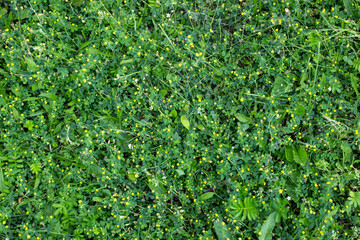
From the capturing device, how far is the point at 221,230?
3.08m

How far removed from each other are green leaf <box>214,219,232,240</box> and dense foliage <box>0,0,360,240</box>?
0.06 ft

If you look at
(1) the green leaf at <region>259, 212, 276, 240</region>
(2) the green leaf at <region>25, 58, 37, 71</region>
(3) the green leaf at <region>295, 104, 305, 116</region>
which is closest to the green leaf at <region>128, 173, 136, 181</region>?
(1) the green leaf at <region>259, 212, 276, 240</region>

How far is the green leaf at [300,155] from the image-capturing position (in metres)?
3.21

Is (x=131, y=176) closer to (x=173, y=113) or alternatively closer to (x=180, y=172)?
(x=180, y=172)

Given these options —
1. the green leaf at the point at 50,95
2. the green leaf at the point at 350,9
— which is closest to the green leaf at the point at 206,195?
the green leaf at the point at 50,95

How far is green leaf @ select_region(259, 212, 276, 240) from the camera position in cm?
307

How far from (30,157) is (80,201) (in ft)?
2.64

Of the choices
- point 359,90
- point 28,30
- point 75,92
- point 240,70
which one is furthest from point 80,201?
point 359,90

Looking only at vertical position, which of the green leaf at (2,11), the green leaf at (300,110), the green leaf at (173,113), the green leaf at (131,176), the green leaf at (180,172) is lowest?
the green leaf at (131,176)

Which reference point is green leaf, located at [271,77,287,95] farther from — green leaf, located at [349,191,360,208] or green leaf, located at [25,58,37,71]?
green leaf, located at [25,58,37,71]

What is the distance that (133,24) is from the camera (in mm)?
3539

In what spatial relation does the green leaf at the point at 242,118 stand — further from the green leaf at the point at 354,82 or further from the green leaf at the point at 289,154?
the green leaf at the point at 354,82

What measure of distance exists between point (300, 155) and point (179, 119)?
1.37 meters

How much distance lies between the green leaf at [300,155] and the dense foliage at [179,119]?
Answer: 1 centimetres
